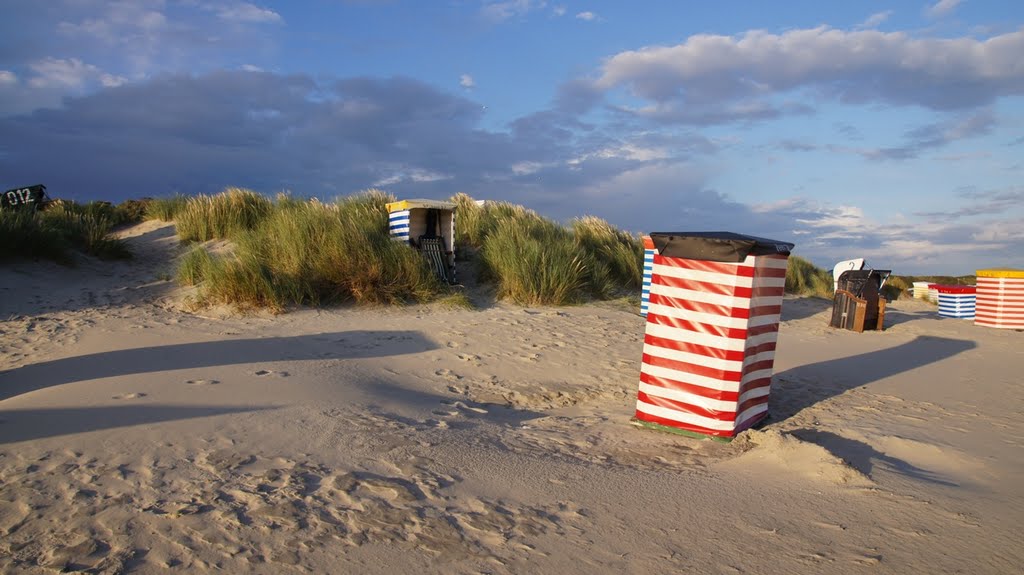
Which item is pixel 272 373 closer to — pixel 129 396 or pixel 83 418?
pixel 129 396

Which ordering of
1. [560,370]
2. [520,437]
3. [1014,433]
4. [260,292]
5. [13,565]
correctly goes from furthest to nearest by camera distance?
1. [260,292]
2. [560,370]
3. [1014,433]
4. [520,437]
5. [13,565]

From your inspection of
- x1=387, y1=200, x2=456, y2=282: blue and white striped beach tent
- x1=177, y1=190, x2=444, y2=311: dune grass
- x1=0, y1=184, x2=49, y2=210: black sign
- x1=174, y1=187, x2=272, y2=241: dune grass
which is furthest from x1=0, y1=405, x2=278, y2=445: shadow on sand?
x1=0, y1=184, x2=49, y2=210: black sign

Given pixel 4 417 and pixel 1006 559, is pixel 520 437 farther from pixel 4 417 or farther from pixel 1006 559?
pixel 4 417

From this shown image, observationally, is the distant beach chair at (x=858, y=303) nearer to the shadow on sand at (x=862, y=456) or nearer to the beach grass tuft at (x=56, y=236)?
the shadow on sand at (x=862, y=456)

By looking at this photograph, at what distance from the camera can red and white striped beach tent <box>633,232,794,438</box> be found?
5.65 metres

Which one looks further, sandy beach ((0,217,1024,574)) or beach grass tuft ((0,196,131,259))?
beach grass tuft ((0,196,131,259))

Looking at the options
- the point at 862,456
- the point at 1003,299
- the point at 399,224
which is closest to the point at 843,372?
the point at 862,456

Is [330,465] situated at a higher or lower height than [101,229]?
lower

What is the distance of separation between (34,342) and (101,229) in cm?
A: 710

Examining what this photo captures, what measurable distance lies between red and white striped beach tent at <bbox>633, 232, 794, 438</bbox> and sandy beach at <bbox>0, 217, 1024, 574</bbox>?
292 millimetres

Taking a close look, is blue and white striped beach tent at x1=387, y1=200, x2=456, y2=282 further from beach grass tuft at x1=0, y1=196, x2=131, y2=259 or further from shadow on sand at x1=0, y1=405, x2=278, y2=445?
shadow on sand at x1=0, y1=405, x2=278, y2=445

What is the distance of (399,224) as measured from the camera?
46.8 ft

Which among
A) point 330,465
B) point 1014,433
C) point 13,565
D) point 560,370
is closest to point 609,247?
point 560,370

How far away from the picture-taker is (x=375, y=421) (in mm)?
5387
